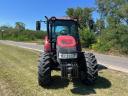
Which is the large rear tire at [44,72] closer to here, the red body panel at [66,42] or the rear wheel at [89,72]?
the red body panel at [66,42]

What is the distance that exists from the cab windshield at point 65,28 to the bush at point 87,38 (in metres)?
24.1

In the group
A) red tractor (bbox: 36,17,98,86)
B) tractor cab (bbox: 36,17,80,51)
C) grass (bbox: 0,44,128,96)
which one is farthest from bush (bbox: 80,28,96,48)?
red tractor (bbox: 36,17,98,86)

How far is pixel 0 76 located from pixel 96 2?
39295 millimetres

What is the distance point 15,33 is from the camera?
9219cm

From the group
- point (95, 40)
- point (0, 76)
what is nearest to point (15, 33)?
point (95, 40)

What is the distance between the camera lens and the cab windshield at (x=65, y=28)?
1284 centimetres

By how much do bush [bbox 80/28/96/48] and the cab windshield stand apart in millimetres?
24094

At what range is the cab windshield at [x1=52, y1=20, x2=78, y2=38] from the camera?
12844 millimetres

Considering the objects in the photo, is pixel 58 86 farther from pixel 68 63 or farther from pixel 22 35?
pixel 22 35

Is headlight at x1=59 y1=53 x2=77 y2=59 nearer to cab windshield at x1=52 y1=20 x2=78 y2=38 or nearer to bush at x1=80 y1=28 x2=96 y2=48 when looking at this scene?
cab windshield at x1=52 y1=20 x2=78 y2=38

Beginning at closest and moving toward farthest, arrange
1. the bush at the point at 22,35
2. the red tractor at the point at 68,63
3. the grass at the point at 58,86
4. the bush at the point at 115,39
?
1. the grass at the point at 58,86
2. the red tractor at the point at 68,63
3. the bush at the point at 115,39
4. the bush at the point at 22,35

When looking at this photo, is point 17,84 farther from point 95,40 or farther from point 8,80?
point 95,40

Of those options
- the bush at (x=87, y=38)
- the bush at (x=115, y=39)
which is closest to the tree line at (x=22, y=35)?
the bush at (x=87, y=38)

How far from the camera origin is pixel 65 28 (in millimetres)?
12828
